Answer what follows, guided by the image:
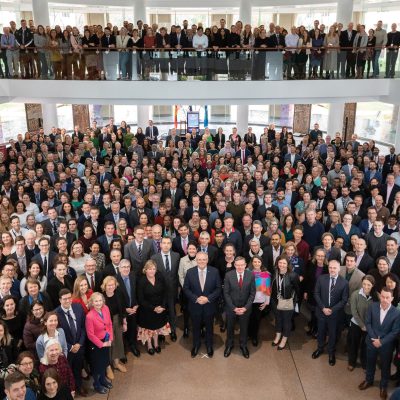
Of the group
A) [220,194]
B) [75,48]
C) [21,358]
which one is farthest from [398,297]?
[75,48]

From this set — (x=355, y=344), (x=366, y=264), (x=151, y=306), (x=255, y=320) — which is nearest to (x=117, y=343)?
(x=151, y=306)

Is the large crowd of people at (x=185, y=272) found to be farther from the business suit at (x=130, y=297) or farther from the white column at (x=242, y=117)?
the white column at (x=242, y=117)

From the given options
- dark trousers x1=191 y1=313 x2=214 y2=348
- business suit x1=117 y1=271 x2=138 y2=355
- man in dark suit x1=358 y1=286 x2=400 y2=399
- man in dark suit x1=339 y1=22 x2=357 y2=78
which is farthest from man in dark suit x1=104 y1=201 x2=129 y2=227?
man in dark suit x1=339 y1=22 x2=357 y2=78

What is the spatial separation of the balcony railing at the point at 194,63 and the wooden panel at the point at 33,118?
814cm

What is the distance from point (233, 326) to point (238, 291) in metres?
0.63

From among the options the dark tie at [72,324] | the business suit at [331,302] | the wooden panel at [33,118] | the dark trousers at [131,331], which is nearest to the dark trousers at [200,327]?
the dark trousers at [131,331]

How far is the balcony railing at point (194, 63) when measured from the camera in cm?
1347

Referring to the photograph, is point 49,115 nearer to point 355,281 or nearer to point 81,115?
point 81,115

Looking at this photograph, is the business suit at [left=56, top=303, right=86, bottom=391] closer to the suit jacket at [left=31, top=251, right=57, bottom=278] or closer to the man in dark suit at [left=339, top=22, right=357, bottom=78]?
the suit jacket at [left=31, top=251, right=57, bottom=278]

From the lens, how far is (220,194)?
337 inches

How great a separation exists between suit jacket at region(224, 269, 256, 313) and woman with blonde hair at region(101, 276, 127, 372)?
1.43m

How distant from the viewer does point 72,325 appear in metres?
5.45

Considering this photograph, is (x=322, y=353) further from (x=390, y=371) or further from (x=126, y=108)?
(x=126, y=108)

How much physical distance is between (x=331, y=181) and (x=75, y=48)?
26.9 feet
